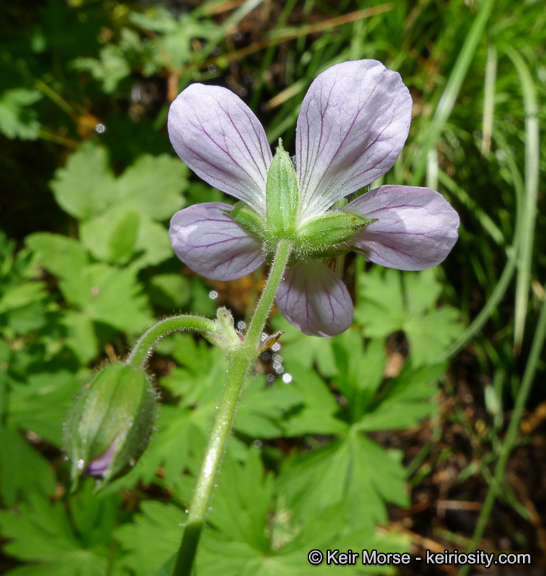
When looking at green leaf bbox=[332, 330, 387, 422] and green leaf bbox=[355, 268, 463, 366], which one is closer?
green leaf bbox=[332, 330, 387, 422]

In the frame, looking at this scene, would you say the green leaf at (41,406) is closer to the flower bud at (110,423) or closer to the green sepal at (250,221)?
the flower bud at (110,423)

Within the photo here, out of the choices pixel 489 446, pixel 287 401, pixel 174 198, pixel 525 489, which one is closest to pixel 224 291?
pixel 174 198

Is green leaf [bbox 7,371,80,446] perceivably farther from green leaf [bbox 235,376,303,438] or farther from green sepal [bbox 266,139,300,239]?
green sepal [bbox 266,139,300,239]

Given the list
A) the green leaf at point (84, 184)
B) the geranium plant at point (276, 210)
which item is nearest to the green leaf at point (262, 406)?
the geranium plant at point (276, 210)

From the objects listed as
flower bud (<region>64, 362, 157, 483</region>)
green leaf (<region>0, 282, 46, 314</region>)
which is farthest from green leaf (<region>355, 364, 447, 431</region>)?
green leaf (<region>0, 282, 46, 314</region>)

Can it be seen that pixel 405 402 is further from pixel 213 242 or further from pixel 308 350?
pixel 213 242
